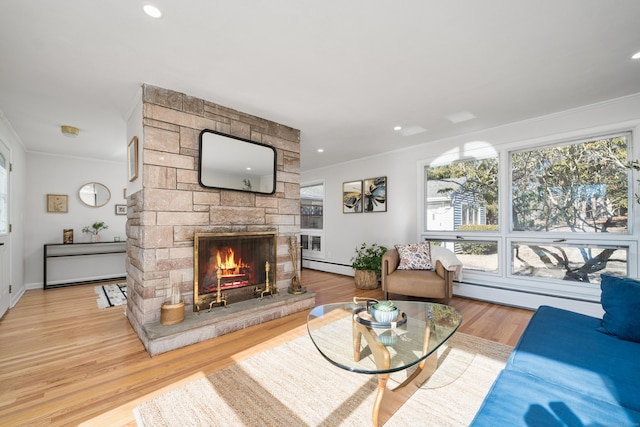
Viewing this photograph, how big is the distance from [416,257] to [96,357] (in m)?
3.59

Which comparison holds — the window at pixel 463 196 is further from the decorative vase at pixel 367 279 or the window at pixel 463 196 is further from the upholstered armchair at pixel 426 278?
the decorative vase at pixel 367 279

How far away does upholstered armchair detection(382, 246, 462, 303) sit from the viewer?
3.34 meters

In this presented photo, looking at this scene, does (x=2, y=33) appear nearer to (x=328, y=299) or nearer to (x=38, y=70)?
(x=38, y=70)

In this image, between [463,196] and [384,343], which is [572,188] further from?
[384,343]

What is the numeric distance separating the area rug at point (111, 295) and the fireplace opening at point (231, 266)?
1.67 metres

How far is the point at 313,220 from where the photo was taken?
6344 mm

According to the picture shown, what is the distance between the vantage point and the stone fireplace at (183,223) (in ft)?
8.10

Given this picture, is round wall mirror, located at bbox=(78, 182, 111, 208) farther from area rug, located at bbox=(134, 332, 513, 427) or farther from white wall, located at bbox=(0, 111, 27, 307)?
area rug, located at bbox=(134, 332, 513, 427)

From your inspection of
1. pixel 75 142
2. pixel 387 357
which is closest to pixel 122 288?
pixel 75 142

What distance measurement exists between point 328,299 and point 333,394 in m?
2.13

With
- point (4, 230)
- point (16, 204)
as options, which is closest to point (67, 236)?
point (16, 204)

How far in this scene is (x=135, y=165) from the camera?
2723mm

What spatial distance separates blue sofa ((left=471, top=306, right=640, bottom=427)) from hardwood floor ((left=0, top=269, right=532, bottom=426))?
997mm

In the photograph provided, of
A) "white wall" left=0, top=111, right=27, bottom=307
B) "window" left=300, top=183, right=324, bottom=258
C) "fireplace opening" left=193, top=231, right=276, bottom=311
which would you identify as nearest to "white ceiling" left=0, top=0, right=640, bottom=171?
"white wall" left=0, top=111, right=27, bottom=307
